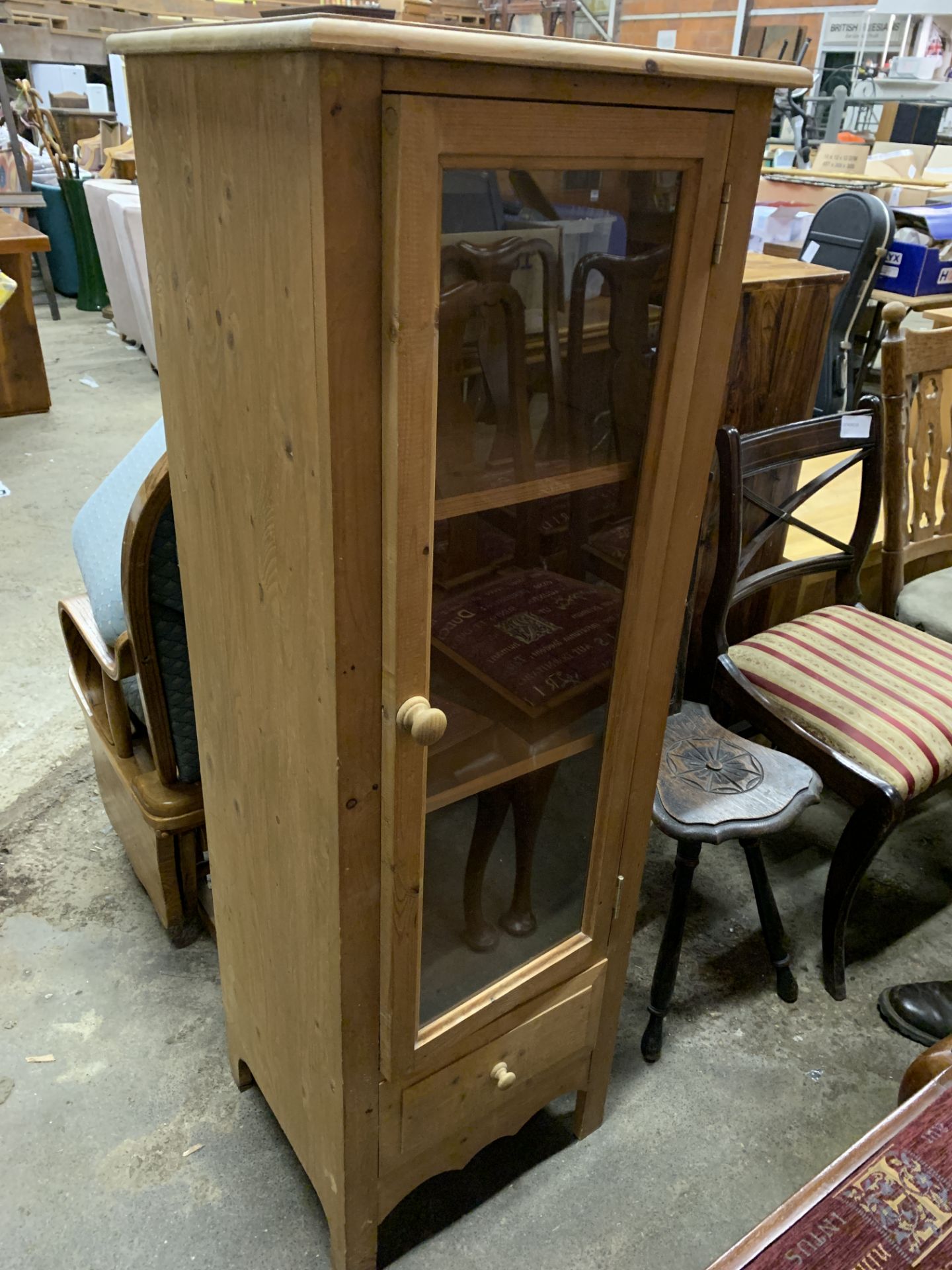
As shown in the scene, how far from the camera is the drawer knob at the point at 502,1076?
1130 mm

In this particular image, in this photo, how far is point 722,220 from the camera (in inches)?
32.0

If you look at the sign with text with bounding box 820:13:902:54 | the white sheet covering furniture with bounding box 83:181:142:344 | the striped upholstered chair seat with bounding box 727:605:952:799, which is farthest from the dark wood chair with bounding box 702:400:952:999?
the sign with text with bounding box 820:13:902:54

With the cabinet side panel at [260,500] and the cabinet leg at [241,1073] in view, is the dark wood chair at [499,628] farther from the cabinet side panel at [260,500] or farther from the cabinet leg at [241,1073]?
the cabinet leg at [241,1073]

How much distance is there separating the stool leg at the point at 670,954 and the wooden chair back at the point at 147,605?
811 mm

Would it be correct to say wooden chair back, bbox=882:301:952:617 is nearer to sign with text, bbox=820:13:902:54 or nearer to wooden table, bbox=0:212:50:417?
wooden table, bbox=0:212:50:417

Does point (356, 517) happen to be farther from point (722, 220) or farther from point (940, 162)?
point (940, 162)

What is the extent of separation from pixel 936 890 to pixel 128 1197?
1.58 meters

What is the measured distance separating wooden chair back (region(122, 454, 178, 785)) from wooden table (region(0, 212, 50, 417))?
2.92m

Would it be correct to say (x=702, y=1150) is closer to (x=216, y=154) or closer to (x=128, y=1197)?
(x=128, y=1197)

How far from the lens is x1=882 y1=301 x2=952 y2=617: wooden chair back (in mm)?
1728

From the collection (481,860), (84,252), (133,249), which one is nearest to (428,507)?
(481,860)

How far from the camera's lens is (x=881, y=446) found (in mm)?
1739

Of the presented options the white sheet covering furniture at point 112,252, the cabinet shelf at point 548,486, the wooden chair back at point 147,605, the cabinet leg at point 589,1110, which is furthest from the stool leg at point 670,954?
the white sheet covering furniture at point 112,252

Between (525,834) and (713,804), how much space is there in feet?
1.30
